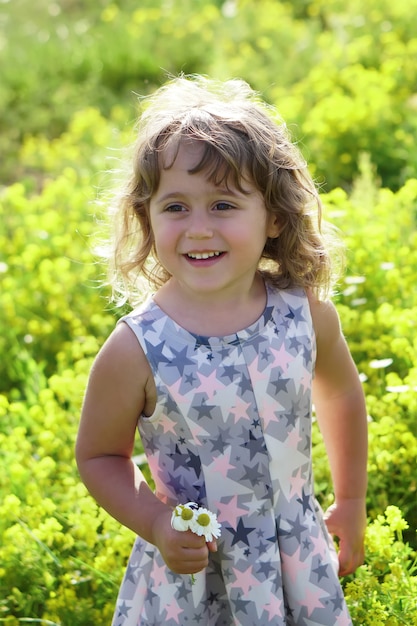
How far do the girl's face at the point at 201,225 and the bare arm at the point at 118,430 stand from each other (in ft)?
0.55

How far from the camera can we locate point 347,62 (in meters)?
5.75

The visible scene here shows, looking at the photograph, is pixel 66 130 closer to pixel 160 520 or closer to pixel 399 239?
pixel 399 239

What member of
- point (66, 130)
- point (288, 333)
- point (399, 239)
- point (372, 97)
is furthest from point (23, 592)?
point (66, 130)

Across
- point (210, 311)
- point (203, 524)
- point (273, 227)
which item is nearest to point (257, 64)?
point (273, 227)

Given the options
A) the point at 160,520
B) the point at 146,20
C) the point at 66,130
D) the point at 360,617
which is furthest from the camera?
the point at 146,20

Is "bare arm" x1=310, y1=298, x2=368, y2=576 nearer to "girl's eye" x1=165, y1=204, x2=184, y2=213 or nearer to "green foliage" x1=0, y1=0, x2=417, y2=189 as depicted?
"girl's eye" x1=165, y1=204, x2=184, y2=213

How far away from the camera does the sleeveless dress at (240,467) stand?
1854 mm

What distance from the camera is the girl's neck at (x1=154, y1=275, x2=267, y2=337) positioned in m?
A: 1.89

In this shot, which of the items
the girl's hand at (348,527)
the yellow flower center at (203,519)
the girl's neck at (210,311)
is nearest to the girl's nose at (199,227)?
the girl's neck at (210,311)

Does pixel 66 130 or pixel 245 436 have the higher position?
pixel 66 130

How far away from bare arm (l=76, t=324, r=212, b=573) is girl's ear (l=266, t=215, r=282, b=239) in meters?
0.35

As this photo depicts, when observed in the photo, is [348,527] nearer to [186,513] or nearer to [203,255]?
[186,513]


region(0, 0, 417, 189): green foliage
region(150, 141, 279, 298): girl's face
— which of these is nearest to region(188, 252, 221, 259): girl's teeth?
region(150, 141, 279, 298): girl's face

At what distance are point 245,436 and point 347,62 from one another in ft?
14.0
